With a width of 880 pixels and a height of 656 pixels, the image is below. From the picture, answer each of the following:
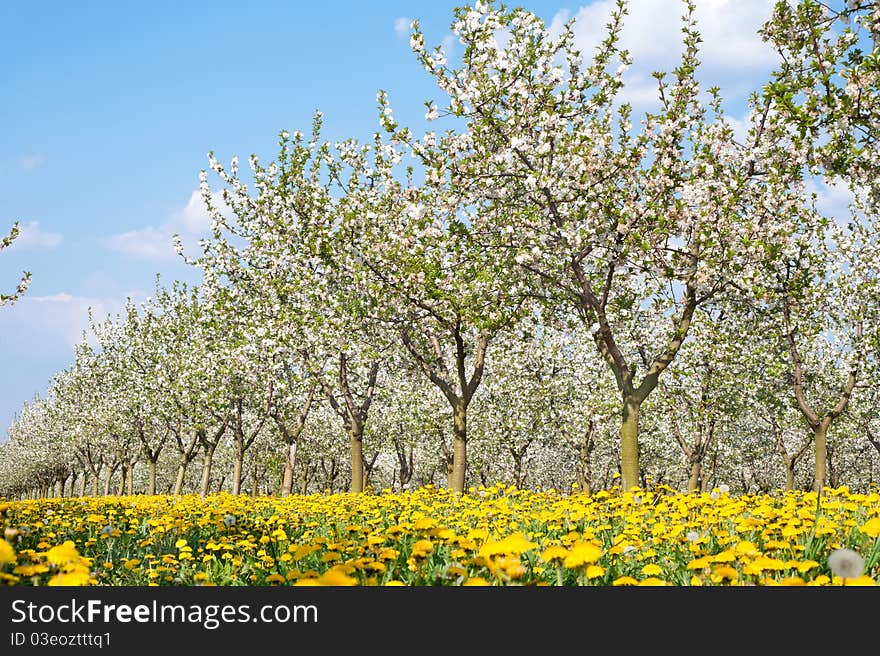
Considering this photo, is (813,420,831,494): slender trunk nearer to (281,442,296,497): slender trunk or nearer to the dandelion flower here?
(281,442,296,497): slender trunk

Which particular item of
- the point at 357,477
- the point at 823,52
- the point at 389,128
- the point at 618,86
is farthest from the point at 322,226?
the point at 823,52

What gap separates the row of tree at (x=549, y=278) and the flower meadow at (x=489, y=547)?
3.29 m

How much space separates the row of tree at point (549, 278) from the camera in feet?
42.3

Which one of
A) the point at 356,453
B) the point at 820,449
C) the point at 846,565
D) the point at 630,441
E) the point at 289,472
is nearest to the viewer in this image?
the point at 846,565

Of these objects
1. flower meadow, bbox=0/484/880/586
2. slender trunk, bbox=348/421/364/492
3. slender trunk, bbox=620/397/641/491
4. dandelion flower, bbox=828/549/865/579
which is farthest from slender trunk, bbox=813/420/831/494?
dandelion flower, bbox=828/549/865/579

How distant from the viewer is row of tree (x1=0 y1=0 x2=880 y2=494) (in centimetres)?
1288

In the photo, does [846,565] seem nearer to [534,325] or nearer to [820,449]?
[534,325]

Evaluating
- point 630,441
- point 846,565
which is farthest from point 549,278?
point 846,565

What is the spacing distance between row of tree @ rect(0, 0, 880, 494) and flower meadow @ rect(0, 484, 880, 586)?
329 cm

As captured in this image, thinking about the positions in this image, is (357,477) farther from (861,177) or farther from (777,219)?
(861,177)

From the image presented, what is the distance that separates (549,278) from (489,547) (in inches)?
430

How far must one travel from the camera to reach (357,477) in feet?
75.2

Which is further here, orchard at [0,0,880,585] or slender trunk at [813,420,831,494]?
slender trunk at [813,420,831,494]

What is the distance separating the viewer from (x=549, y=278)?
1434 cm
